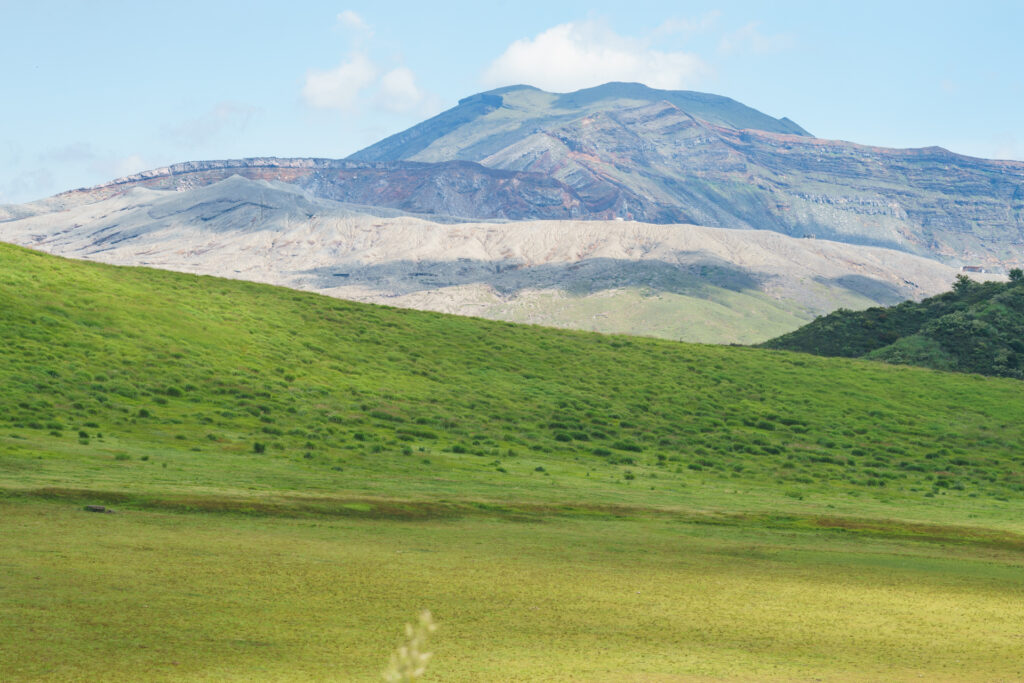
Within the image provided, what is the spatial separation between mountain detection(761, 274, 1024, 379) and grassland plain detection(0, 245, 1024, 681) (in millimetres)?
9872

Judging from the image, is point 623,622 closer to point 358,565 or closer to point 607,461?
point 358,565

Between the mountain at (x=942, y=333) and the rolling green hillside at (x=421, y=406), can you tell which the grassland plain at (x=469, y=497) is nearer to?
the rolling green hillside at (x=421, y=406)

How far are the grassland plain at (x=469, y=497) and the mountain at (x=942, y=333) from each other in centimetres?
987

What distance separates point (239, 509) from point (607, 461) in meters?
27.7

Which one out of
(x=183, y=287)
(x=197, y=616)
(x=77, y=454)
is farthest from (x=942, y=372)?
(x=197, y=616)

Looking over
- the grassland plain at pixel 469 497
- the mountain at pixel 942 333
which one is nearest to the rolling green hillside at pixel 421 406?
the grassland plain at pixel 469 497

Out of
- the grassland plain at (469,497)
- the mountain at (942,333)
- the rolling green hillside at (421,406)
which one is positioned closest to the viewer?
the grassland plain at (469,497)

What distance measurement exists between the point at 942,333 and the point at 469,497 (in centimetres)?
7372

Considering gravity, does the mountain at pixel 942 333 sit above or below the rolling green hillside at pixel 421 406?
above

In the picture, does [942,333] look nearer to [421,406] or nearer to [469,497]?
[421,406]

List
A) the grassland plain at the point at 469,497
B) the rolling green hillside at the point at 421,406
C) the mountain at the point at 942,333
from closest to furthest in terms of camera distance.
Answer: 1. the grassland plain at the point at 469,497
2. the rolling green hillside at the point at 421,406
3. the mountain at the point at 942,333

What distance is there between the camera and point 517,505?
35.4 metres

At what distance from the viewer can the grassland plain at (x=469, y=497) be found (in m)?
16.2

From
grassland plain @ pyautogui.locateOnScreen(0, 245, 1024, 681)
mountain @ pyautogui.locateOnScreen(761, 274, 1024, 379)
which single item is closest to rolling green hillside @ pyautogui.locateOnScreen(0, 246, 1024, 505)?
grassland plain @ pyautogui.locateOnScreen(0, 245, 1024, 681)
